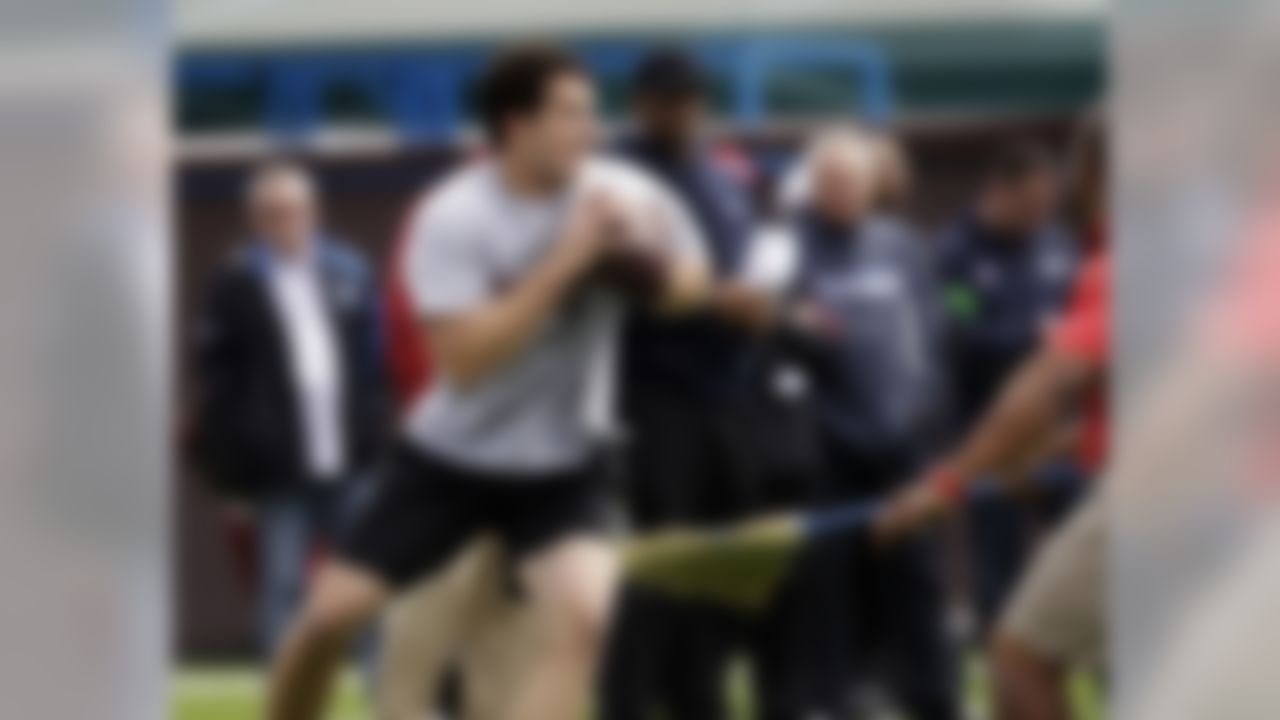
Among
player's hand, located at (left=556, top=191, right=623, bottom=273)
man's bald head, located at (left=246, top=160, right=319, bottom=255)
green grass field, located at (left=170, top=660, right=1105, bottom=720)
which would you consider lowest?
green grass field, located at (left=170, top=660, right=1105, bottom=720)

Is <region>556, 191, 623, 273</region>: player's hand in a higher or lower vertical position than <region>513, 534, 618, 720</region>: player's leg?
higher

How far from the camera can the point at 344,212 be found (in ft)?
36.4

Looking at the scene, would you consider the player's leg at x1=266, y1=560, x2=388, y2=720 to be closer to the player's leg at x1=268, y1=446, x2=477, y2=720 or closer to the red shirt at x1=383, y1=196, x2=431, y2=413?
the player's leg at x1=268, y1=446, x2=477, y2=720

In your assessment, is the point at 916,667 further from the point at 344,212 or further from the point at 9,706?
the point at 9,706

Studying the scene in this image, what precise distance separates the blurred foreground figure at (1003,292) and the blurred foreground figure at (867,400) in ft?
2.87

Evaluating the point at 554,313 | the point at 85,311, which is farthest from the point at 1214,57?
the point at 554,313

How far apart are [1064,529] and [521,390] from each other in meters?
0.84

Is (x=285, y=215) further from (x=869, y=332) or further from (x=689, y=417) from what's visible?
(x=689, y=417)

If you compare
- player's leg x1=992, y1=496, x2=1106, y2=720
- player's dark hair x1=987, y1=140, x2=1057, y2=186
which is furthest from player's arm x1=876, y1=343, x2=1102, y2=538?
player's dark hair x1=987, y1=140, x2=1057, y2=186

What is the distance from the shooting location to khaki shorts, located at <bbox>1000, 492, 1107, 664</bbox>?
479 centimetres

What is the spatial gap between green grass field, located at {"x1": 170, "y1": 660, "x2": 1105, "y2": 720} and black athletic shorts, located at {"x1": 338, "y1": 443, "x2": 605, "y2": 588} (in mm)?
2817

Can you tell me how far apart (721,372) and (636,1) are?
85.9 inches

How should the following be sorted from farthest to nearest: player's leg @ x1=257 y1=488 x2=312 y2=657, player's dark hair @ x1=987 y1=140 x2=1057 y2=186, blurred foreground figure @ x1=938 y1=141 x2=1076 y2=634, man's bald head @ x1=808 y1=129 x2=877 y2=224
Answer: player's leg @ x1=257 y1=488 x2=312 y2=657 < blurred foreground figure @ x1=938 y1=141 x2=1076 y2=634 < player's dark hair @ x1=987 y1=140 x2=1057 y2=186 < man's bald head @ x1=808 y1=129 x2=877 y2=224

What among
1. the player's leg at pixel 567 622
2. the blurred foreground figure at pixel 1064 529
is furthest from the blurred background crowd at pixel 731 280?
the blurred foreground figure at pixel 1064 529
